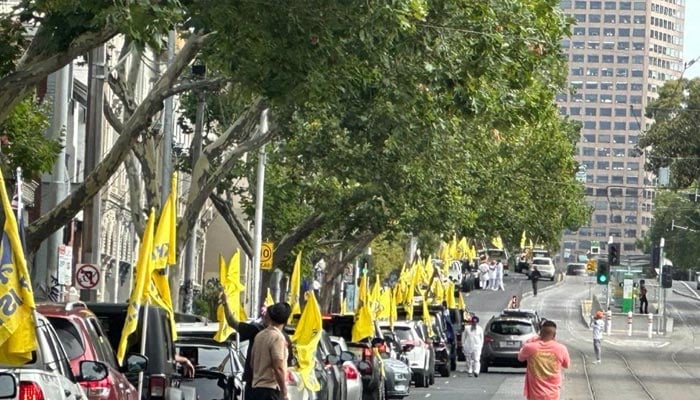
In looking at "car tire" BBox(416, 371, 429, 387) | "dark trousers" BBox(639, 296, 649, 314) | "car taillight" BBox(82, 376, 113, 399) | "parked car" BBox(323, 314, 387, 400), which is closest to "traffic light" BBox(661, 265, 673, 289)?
"dark trousers" BBox(639, 296, 649, 314)

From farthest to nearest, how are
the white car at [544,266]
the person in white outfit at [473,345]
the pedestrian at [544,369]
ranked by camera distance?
the white car at [544,266] → the person in white outfit at [473,345] → the pedestrian at [544,369]

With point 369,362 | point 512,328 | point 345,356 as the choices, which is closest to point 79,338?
point 345,356

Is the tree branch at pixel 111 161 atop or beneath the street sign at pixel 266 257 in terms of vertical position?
atop

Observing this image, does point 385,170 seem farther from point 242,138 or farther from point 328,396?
point 328,396

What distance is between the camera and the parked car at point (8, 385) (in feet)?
32.9

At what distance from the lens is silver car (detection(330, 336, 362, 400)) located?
26375mm

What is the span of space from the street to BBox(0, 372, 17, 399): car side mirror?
2592 cm

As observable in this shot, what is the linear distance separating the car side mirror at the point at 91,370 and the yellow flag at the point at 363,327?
17.3 metres

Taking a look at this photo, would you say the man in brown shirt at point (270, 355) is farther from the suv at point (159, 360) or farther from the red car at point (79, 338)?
the red car at point (79, 338)

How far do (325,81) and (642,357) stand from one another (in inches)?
1795

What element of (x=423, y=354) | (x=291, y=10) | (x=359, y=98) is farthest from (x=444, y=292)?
(x=291, y=10)

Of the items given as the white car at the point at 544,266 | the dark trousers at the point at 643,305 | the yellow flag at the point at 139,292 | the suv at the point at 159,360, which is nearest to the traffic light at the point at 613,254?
the dark trousers at the point at 643,305

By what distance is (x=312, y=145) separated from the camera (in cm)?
4034

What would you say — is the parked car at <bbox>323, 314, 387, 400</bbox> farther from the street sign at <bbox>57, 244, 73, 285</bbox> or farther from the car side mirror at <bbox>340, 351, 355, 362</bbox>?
the street sign at <bbox>57, 244, 73, 285</bbox>
